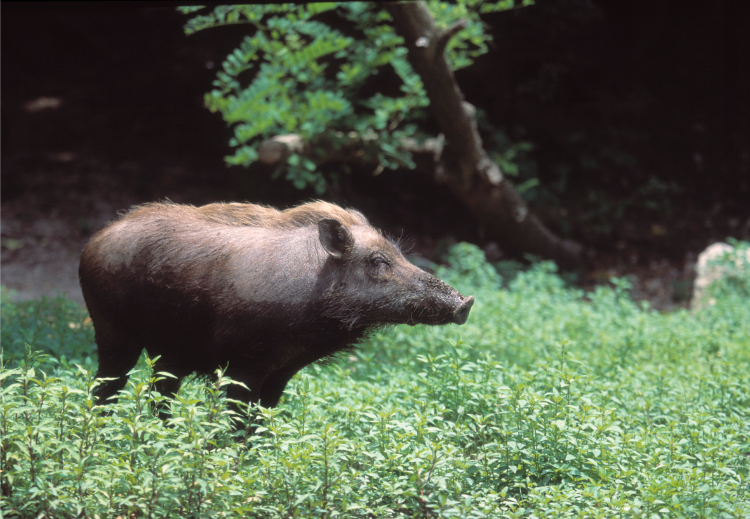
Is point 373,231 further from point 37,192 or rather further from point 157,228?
point 37,192

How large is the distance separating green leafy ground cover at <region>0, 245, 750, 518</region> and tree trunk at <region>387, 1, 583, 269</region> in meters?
3.99

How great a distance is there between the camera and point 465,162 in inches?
331

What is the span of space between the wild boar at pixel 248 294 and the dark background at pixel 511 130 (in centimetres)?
635

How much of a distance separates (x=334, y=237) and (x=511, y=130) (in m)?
7.95

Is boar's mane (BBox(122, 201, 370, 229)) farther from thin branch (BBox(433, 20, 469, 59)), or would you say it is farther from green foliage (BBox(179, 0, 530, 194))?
thin branch (BBox(433, 20, 469, 59))

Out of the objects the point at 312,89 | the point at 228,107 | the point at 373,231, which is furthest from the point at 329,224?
the point at 312,89

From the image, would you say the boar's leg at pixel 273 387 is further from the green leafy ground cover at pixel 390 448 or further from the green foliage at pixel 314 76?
the green foliage at pixel 314 76

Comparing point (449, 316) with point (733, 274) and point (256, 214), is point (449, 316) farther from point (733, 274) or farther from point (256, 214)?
point (733, 274)

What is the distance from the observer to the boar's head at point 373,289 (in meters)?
3.18

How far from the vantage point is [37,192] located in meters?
10.7

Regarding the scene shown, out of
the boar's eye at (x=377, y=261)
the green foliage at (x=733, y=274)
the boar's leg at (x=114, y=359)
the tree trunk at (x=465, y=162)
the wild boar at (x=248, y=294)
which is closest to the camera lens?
the wild boar at (x=248, y=294)

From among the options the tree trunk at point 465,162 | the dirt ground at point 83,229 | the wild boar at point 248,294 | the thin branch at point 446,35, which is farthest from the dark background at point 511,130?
the wild boar at point 248,294

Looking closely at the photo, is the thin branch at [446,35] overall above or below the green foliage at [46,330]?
above

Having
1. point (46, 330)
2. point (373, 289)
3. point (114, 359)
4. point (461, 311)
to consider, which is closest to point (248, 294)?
point (373, 289)
